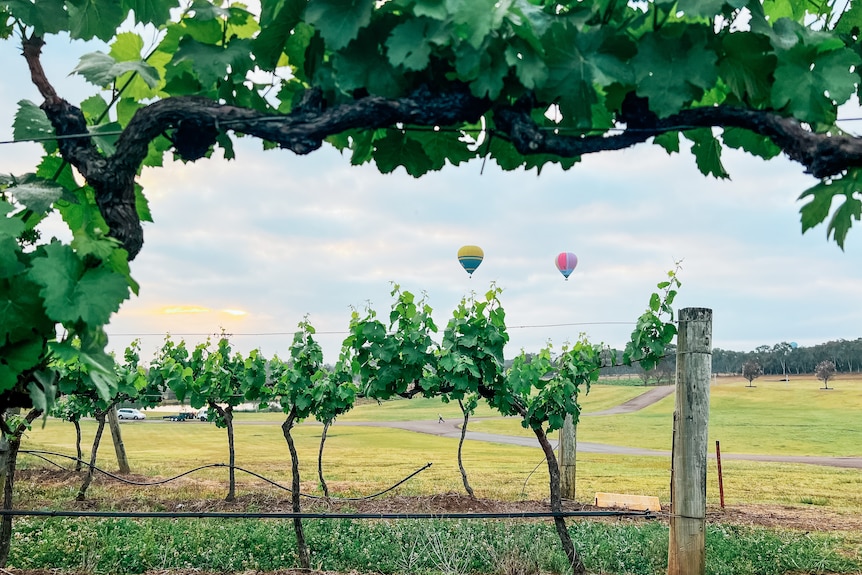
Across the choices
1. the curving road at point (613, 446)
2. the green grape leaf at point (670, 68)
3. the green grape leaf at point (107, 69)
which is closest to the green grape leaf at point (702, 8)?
the green grape leaf at point (670, 68)

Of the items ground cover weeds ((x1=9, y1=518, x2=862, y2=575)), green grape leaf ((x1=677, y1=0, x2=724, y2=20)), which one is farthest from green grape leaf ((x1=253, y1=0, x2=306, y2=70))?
ground cover weeds ((x1=9, y1=518, x2=862, y2=575))

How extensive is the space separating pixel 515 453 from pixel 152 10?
23.9 meters

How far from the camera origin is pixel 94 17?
1.75 meters

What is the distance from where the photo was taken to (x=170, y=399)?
39.5ft

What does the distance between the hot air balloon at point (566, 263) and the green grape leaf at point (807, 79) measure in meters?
25.2

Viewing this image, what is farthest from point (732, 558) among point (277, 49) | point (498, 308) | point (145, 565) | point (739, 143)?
point (277, 49)

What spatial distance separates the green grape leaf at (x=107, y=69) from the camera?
1563mm

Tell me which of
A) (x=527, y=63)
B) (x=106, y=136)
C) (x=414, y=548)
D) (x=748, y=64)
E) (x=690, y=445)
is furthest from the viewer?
(x=414, y=548)

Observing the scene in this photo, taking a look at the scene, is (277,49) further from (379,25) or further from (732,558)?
(732,558)

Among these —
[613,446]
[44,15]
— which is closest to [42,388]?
[44,15]

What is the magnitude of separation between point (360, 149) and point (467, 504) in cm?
911

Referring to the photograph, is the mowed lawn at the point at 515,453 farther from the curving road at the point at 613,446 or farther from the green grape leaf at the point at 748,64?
the green grape leaf at the point at 748,64

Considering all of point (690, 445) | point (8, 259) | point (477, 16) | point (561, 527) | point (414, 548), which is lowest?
point (414, 548)

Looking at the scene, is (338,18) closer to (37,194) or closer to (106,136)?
(106,136)
